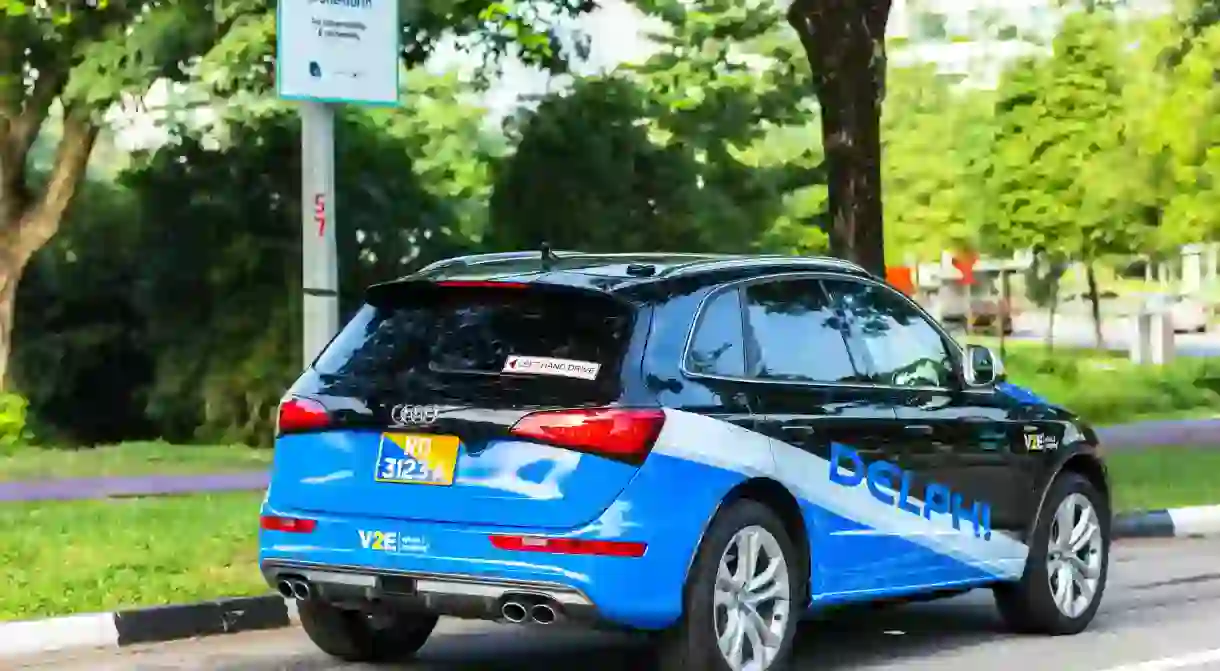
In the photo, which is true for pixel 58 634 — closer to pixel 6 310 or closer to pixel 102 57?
pixel 102 57

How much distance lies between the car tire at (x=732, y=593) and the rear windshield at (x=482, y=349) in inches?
27.9

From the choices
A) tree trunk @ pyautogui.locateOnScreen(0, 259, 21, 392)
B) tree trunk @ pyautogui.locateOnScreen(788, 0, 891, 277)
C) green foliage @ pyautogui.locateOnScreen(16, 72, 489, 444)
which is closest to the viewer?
tree trunk @ pyautogui.locateOnScreen(788, 0, 891, 277)

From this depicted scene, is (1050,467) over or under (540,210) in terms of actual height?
Answer: under

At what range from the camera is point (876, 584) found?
8.20 metres

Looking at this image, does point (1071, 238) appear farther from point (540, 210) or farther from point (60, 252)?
point (60, 252)

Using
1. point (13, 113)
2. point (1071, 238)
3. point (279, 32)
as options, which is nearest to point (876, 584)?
point (279, 32)

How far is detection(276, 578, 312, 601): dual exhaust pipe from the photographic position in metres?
7.50

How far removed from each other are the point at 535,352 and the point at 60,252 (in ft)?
73.6

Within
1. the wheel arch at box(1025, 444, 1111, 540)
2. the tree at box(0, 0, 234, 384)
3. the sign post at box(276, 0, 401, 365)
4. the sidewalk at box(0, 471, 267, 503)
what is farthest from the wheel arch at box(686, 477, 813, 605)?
the tree at box(0, 0, 234, 384)

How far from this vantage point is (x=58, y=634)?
8969 millimetres

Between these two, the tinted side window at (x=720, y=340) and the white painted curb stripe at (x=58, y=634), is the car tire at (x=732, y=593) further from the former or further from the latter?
the white painted curb stripe at (x=58, y=634)

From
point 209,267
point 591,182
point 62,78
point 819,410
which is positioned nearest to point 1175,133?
point 591,182

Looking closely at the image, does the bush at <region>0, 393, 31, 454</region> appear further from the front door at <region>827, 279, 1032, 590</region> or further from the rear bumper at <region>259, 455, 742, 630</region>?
the rear bumper at <region>259, 455, 742, 630</region>

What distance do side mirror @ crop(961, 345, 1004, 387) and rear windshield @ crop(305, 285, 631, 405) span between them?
89.2 inches
